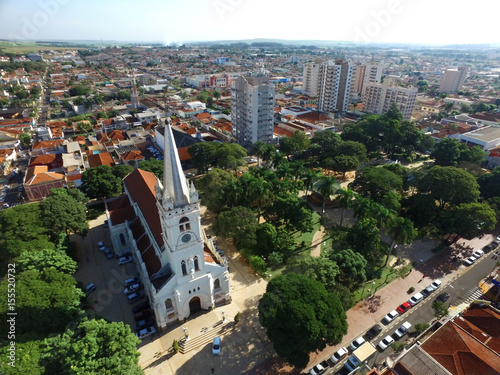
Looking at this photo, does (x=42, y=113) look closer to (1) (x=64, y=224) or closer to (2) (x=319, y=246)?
(1) (x=64, y=224)

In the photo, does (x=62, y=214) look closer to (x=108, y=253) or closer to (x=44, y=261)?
(x=108, y=253)

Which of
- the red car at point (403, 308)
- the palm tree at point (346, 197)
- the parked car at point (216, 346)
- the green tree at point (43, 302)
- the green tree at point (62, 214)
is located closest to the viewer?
the green tree at point (43, 302)

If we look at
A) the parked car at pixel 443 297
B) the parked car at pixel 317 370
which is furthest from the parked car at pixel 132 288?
the parked car at pixel 443 297

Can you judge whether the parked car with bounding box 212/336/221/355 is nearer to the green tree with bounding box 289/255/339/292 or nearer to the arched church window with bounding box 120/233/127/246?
the green tree with bounding box 289/255/339/292

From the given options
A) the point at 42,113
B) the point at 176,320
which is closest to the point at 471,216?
the point at 176,320

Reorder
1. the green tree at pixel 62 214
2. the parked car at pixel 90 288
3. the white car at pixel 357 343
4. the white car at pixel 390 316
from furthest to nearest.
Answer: the green tree at pixel 62 214, the parked car at pixel 90 288, the white car at pixel 390 316, the white car at pixel 357 343

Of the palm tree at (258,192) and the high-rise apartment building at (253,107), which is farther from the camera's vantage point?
the high-rise apartment building at (253,107)

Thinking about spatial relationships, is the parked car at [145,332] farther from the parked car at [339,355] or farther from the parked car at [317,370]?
the parked car at [339,355]

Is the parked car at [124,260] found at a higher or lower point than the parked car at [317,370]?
higher
